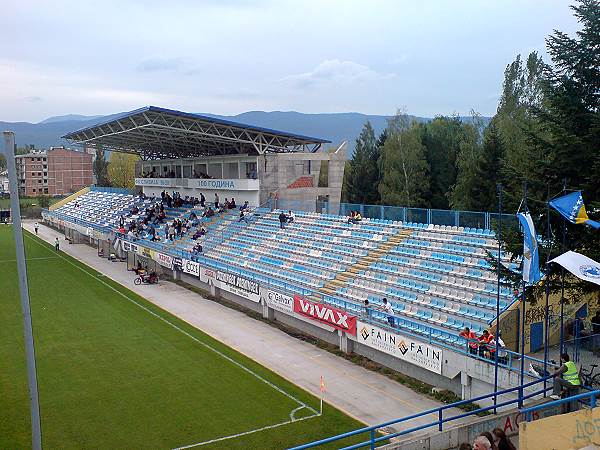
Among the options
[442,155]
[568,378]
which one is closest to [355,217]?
[568,378]

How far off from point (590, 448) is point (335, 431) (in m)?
7.93

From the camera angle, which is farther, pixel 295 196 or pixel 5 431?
pixel 295 196

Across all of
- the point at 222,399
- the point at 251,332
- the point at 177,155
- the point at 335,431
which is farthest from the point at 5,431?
the point at 177,155

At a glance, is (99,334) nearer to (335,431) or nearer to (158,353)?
(158,353)

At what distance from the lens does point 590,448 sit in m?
8.12

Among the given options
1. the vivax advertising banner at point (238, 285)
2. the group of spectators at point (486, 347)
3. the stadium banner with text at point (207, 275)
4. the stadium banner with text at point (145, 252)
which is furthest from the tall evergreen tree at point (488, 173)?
the group of spectators at point (486, 347)

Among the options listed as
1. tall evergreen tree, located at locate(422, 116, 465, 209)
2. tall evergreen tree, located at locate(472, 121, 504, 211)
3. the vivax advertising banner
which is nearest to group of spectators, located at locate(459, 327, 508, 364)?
the vivax advertising banner

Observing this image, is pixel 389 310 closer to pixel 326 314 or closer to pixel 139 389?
pixel 326 314

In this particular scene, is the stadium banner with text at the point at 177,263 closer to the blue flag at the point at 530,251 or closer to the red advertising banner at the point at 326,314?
the red advertising banner at the point at 326,314

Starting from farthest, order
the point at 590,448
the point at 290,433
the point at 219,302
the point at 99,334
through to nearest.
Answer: the point at 219,302
the point at 99,334
the point at 290,433
the point at 590,448

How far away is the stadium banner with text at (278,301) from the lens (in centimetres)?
2556

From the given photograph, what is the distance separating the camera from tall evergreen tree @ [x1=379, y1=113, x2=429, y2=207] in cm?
5344

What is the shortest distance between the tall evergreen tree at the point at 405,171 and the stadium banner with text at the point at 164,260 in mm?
23362

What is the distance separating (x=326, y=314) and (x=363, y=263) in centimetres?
485
